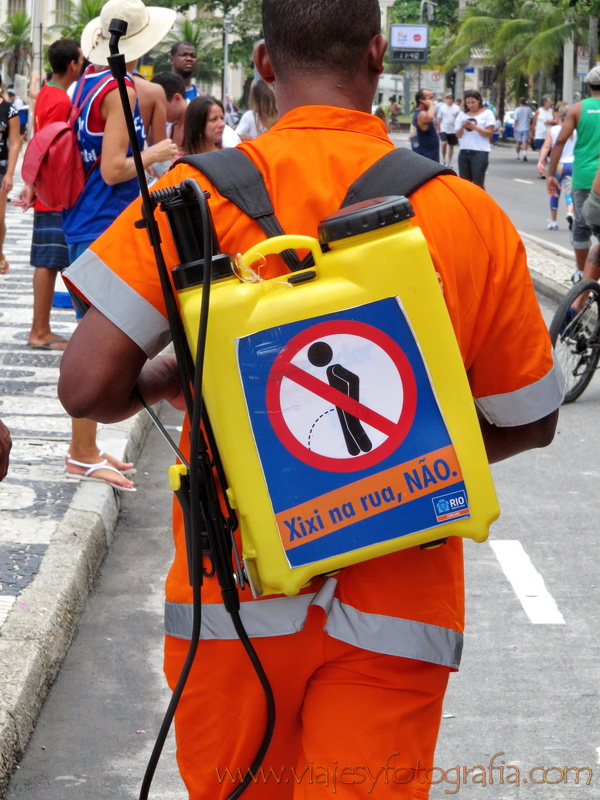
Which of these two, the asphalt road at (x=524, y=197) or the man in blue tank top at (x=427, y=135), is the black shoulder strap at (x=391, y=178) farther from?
the man in blue tank top at (x=427, y=135)

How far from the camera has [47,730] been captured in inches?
130

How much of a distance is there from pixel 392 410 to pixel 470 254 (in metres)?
0.32

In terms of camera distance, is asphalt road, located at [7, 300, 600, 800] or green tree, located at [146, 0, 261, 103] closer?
asphalt road, located at [7, 300, 600, 800]

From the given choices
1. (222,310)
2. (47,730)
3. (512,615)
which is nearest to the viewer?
(222,310)

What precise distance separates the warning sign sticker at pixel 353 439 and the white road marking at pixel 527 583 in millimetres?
2629

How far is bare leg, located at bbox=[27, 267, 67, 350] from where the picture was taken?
715 cm

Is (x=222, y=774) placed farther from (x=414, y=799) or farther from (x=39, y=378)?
(x=39, y=378)

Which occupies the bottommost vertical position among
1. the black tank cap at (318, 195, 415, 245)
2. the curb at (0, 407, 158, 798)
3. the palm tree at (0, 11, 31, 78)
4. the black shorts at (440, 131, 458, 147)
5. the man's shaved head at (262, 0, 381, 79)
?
the palm tree at (0, 11, 31, 78)

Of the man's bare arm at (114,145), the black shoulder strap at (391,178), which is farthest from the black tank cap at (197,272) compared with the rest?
the man's bare arm at (114,145)

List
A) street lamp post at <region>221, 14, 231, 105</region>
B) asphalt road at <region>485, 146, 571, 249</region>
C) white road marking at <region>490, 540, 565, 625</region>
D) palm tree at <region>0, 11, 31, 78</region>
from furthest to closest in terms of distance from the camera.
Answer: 1. palm tree at <region>0, 11, 31, 78</region>
2. street lamp post at <region>221, 14, 231, 105</region>
3. asphalt road at <region>485, 146, 571, 249</region>
4. white road marking at <region>490, 540, 565, 625</region>

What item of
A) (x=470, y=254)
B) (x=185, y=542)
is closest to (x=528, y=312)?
(x=470, y=254)

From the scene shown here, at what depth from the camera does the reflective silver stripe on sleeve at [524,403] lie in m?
1.86

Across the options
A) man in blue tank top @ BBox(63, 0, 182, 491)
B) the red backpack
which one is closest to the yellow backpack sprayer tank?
man in blue tank top @ BBox(63, 0, 182, 491)

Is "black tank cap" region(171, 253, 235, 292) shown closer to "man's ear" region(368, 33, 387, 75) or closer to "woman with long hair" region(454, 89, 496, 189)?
"man's ear" region(368, 33, 387, 75)
